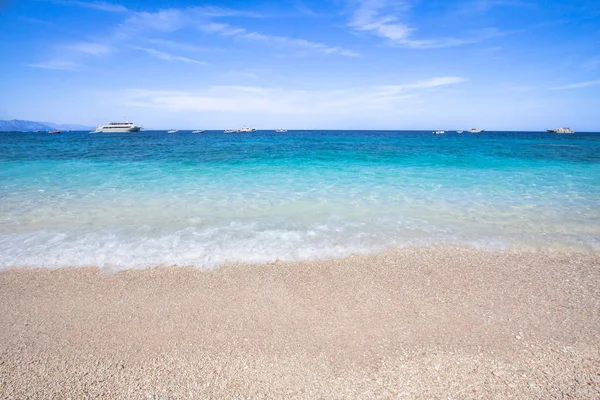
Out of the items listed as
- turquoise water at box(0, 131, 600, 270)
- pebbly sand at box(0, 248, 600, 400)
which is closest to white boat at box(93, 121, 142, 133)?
turquoise water at box(0, 131, 600, 270)

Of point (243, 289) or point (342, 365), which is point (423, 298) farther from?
point (243, 289)

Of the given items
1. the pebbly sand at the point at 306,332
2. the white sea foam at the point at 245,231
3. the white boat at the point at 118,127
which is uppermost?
the white boat at the point at 118,127

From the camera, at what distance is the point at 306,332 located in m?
4.04

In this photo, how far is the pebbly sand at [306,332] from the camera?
322 cm

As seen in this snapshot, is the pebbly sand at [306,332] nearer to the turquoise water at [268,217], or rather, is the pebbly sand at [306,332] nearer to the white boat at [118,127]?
Answer: the turquoise water at [268,217]

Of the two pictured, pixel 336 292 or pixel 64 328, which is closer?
pixel 64 328

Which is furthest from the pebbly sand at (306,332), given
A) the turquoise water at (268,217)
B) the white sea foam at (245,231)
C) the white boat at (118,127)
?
the white boat at (118,127)

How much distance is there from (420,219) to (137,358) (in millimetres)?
7771

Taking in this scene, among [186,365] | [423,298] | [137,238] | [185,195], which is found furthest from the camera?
[185,195]

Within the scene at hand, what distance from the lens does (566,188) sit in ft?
43.6

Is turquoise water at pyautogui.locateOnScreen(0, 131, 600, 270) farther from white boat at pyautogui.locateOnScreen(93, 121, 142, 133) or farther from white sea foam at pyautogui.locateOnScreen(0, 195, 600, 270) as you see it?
white boat at pyautogui.locateOnScreen(93, 121, 142, 133)

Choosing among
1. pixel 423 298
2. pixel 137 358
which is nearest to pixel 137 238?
pixel 137 358

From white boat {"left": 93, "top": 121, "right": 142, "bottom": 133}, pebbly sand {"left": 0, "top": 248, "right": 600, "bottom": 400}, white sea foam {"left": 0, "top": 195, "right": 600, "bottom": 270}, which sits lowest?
pebbly sand {"left": 0, "top": 248, "right": 600, "bottom": 400}

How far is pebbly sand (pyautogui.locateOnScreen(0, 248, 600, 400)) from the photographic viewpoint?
3.22 m
